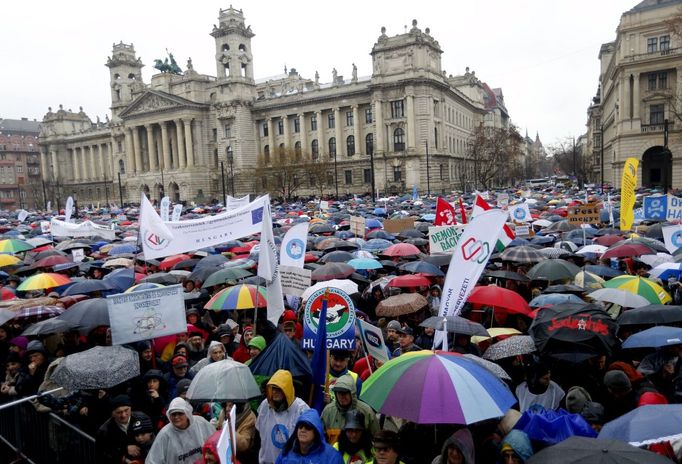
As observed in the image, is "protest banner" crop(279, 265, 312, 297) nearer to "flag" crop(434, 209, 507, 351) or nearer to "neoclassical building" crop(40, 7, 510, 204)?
"flag" crop(434, 209, 507, 351)

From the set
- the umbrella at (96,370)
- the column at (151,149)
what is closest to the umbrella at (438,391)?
the umbrella at (96,370)

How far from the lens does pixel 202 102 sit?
83375 millimetres

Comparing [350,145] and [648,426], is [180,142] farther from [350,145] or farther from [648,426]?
[648,426]

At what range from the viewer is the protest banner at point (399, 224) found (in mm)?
18828

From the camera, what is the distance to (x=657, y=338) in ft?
19.5

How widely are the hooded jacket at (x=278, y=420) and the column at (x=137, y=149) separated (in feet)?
299

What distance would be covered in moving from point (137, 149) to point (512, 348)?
91.7m

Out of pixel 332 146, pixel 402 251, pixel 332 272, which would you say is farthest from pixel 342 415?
pixel 332 146

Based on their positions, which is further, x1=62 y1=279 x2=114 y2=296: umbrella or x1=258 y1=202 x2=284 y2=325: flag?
x1=62 y1=279 x2=114 y2=296: umbrella

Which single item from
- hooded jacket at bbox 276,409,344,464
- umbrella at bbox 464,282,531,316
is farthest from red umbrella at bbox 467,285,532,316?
hooded jacket at bbox 276,409,344,464

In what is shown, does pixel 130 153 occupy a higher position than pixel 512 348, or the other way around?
pixel 130 153

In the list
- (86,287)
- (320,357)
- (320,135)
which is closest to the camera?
(320,357)

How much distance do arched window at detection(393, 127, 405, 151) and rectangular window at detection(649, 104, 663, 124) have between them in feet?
86.5

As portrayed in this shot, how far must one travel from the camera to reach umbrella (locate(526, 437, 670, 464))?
327 centimetres
